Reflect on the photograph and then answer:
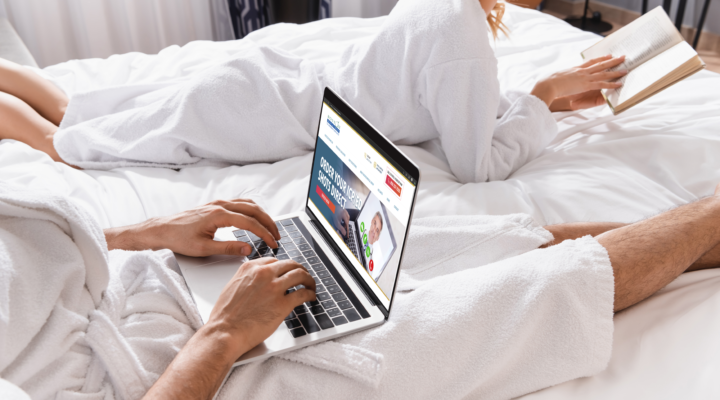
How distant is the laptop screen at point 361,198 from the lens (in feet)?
2.42

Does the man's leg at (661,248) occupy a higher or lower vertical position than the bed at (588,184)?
higher

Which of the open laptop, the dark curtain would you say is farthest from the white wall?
the open laptop

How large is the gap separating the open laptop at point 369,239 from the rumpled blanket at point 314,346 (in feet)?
0.21

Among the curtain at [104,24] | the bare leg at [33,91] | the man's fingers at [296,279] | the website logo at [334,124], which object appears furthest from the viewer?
the curtain at [104,24]

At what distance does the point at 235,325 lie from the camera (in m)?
0.71

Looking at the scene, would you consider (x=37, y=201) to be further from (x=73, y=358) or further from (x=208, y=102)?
(x=208, y=102)

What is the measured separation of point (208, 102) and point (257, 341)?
2.29 ft

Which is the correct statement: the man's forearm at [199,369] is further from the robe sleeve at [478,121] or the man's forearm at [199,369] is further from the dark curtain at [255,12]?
the dark curtain at [255,12]

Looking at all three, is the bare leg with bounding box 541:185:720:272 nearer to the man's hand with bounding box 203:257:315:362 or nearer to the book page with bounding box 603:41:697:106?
the book page with bounding box 603:41:697:106

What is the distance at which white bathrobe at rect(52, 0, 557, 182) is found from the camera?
120 centimetres

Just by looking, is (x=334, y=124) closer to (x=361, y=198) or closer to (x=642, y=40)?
(x=361, y=198)

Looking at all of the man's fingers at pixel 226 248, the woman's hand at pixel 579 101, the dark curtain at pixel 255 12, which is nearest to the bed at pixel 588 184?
the woman's hand at pixel 579 101

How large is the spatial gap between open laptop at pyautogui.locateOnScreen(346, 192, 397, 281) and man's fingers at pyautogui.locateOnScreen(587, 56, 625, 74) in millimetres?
799

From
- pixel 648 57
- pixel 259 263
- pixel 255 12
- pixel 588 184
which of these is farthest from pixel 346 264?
pixel 255 12
